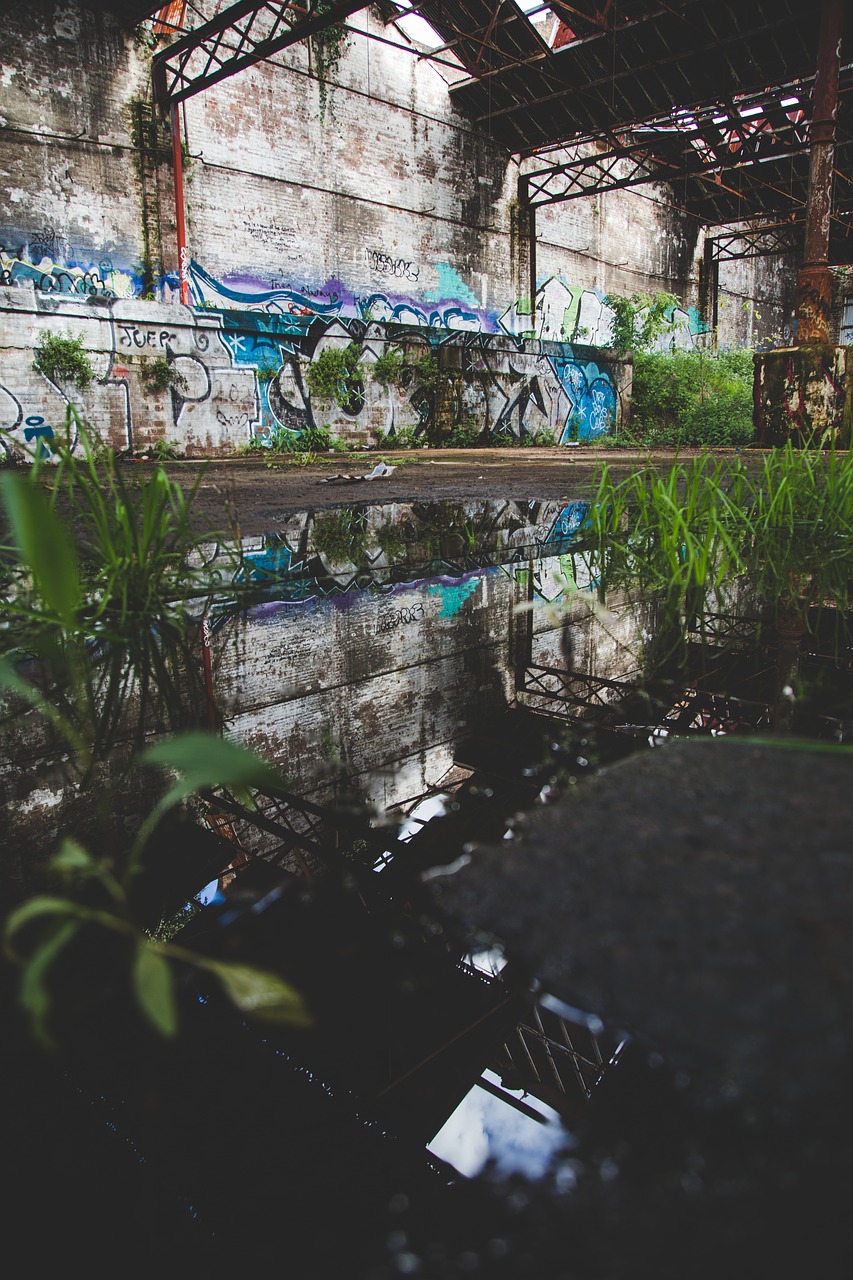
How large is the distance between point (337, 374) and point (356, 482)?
433cm

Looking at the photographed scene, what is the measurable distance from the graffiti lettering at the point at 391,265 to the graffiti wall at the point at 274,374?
17.7 inches

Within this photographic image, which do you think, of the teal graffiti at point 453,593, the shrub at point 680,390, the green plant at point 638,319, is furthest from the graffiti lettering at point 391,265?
the teal graffiti at point 453,593

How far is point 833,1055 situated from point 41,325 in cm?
869

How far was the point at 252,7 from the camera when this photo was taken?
25.5ft

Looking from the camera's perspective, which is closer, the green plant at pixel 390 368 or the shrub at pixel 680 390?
the green plant at pixel 390 368

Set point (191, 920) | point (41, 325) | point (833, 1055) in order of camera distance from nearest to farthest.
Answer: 1. point (833, 1055)
2. point (191, 920)
3. point (41, 325)

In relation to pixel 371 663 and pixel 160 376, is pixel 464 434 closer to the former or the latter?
pixel 160 376

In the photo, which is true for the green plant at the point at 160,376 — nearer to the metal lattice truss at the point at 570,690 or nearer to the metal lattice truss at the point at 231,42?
the metal lattice truss at the point at 231,42

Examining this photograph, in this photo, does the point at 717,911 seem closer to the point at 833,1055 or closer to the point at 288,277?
the point at 833,1055

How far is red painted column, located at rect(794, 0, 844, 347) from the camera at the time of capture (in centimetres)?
727

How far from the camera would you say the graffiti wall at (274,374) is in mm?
7633

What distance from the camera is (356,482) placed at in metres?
6.46

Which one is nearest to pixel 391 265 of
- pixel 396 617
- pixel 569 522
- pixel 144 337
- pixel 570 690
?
pixel 144 337

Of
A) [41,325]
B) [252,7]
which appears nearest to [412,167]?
[252,7]
